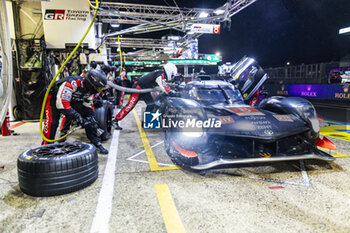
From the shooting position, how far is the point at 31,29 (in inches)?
334

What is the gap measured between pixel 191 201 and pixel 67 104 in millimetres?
2680

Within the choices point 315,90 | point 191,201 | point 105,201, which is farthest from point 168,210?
point 315,90

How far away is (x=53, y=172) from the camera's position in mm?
2570

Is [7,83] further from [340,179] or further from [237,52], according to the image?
[237,52]

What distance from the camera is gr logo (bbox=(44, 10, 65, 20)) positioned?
7422 millimetres

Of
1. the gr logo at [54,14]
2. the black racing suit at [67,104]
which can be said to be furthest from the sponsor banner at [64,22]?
the black racing suit at [67,104]

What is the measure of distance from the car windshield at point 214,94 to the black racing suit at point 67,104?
222 centimetres

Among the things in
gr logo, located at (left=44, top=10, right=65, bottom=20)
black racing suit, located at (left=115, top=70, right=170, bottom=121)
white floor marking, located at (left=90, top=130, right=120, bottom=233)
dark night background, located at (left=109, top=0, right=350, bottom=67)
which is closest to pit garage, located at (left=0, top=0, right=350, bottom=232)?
white floor marking, located at (left=90, top=130, right=120, bottom=233)

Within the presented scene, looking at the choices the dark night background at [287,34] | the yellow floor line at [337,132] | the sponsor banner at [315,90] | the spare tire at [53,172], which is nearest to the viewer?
the spare tire at [53,172]

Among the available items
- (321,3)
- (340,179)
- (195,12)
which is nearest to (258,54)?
(321,3)

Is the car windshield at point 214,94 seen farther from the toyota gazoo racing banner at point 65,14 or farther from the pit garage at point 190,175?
the toyota gazoo racing banner at point 65,14

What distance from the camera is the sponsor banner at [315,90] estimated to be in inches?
525

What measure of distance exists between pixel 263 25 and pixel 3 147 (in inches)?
1349

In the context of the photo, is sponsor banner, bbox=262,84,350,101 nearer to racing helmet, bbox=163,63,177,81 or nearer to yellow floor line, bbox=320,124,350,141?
yellow floor line, bbox=320,124,350,141
